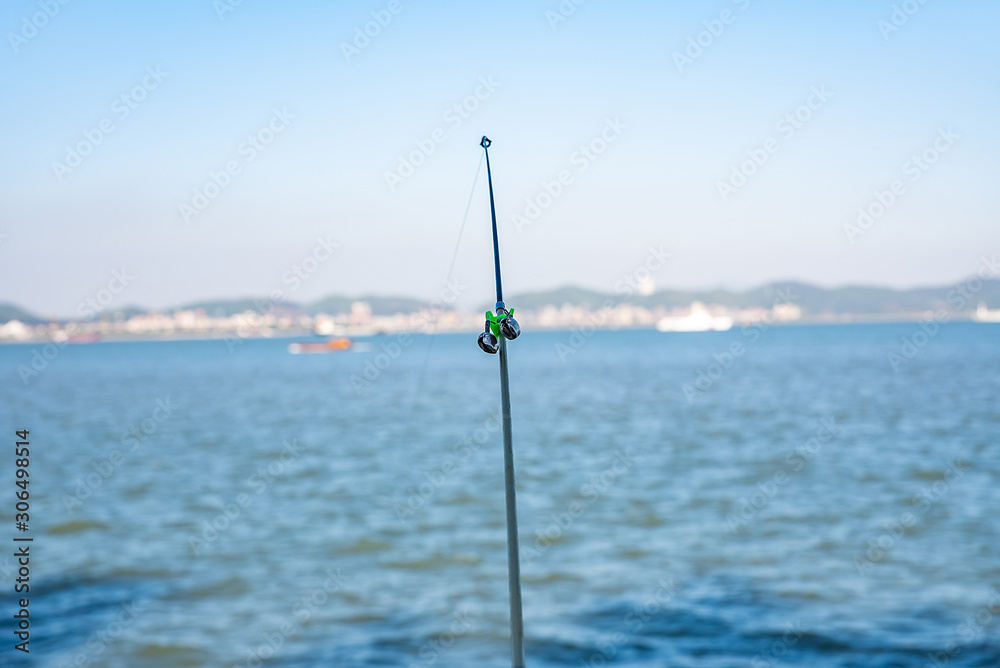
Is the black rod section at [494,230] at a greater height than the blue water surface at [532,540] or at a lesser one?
greater

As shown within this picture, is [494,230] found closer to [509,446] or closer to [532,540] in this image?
[509,446]

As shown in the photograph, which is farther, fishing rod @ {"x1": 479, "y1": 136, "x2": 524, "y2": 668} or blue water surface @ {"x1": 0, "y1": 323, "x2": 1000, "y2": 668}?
blue water surface @ {"x1": 0, "y1": 323, "x2": 1000, "y2": 668}

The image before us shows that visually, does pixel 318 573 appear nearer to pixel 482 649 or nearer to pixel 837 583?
pixel 482 649

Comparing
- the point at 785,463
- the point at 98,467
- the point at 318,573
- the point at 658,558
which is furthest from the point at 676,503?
the point at 98,467

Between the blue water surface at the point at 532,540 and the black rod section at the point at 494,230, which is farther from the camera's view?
the blue water surface at the point at 532,540

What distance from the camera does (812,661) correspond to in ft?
83.2

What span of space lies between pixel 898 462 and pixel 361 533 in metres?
33.9

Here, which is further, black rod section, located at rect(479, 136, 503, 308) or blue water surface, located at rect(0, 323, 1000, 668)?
blue water surface, located at rect(0, 323, 1000, 668)

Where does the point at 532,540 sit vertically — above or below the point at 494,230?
below

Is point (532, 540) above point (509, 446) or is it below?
below

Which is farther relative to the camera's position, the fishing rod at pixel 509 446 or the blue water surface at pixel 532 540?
the blue water surface at pixel 532 540

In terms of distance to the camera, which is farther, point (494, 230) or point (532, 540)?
point (532, 540)

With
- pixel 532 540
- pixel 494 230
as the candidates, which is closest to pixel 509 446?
pixel 494 230

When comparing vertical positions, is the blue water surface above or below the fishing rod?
below
